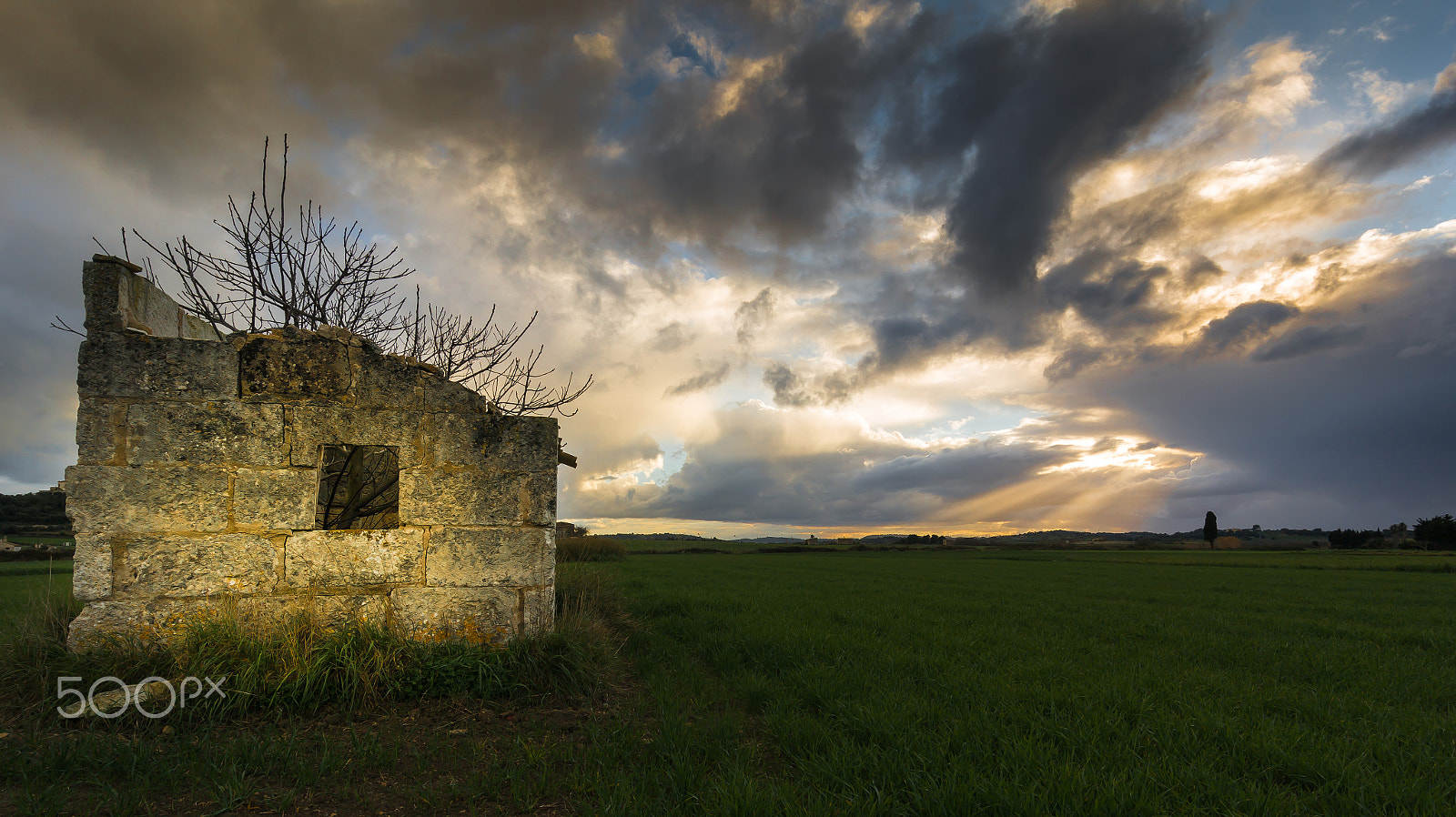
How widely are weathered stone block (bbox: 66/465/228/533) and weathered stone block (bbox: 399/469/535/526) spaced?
154 cm

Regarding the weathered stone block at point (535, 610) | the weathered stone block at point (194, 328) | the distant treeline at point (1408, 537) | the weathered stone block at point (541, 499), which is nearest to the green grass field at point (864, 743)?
the weathered stone block at point (535, 610)

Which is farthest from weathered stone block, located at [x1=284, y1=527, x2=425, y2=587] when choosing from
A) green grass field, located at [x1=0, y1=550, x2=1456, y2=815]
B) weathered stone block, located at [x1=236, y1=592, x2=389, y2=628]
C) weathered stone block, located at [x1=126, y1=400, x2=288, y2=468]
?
green grass field, located at [x1=0, y1=550, x2=1456, y2=815]

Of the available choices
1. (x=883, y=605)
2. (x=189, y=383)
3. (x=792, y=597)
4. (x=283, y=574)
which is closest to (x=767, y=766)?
(x=283, y=574)

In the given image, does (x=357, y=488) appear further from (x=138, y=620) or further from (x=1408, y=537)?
(x=1408, y=537)

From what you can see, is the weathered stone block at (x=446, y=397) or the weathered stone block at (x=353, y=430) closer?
the weathered stone block at (x=353, y=430)

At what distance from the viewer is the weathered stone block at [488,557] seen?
18.7 feet

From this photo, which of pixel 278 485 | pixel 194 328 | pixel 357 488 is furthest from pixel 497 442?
pixel 194 328

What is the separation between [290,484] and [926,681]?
21.4 feet

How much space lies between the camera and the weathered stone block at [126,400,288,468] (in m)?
5.16

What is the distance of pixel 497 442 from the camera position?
5949 mm

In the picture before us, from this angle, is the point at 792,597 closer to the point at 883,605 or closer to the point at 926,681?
the point at 883,605

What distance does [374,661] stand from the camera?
16.9ft

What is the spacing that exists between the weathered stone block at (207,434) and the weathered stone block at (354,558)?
0.82 m

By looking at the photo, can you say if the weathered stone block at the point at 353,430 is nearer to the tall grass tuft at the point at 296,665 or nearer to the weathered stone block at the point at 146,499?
the weathered stone block at the point at 146,499
